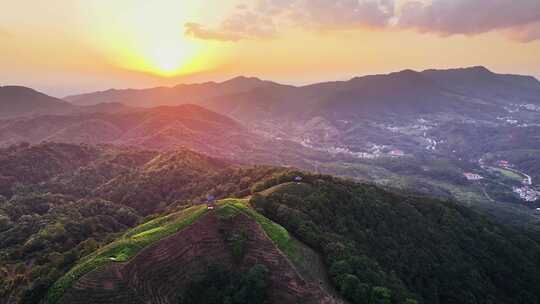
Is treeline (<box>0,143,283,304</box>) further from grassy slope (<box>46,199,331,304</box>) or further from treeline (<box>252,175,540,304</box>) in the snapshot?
treeline (<box>252,175,540,304</box>)

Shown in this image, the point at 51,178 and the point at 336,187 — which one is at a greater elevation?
the point at 336,187

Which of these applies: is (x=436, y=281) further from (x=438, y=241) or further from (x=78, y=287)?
(x=78, y=287)

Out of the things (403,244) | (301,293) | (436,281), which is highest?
(301,293)

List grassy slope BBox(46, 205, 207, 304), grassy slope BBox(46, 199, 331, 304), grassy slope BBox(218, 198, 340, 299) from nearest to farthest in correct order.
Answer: grassy slope BBox(46, 205, 207, 304) < grassy slope BBox(46, 199, 331, 304) < grassy slope BBox(218, 198, 340, 299)

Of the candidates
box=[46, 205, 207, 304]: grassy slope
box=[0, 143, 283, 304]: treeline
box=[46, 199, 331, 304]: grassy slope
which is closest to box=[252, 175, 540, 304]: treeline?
box=[46, 199, 331, 304]: grassy slope

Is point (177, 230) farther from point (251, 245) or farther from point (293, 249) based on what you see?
point (293, 249)

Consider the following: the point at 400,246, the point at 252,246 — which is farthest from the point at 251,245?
the point at 400,246

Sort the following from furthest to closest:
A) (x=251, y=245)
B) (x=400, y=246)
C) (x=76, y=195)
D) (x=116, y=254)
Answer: (x=76, y=195) → (x=400, y=246) → (x=251, y=245) → (x=116, y=254)

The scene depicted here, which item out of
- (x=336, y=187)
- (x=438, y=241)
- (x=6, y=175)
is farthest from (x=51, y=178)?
(x=438, y=241)

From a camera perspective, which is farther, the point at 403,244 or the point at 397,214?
the point at 397,214

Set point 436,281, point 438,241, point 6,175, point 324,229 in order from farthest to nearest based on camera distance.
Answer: point 6,175, point 438,241, point 436,281, point 324,229

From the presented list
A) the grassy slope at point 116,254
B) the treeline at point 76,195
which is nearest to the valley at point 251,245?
the grassy slope at point 116,254
